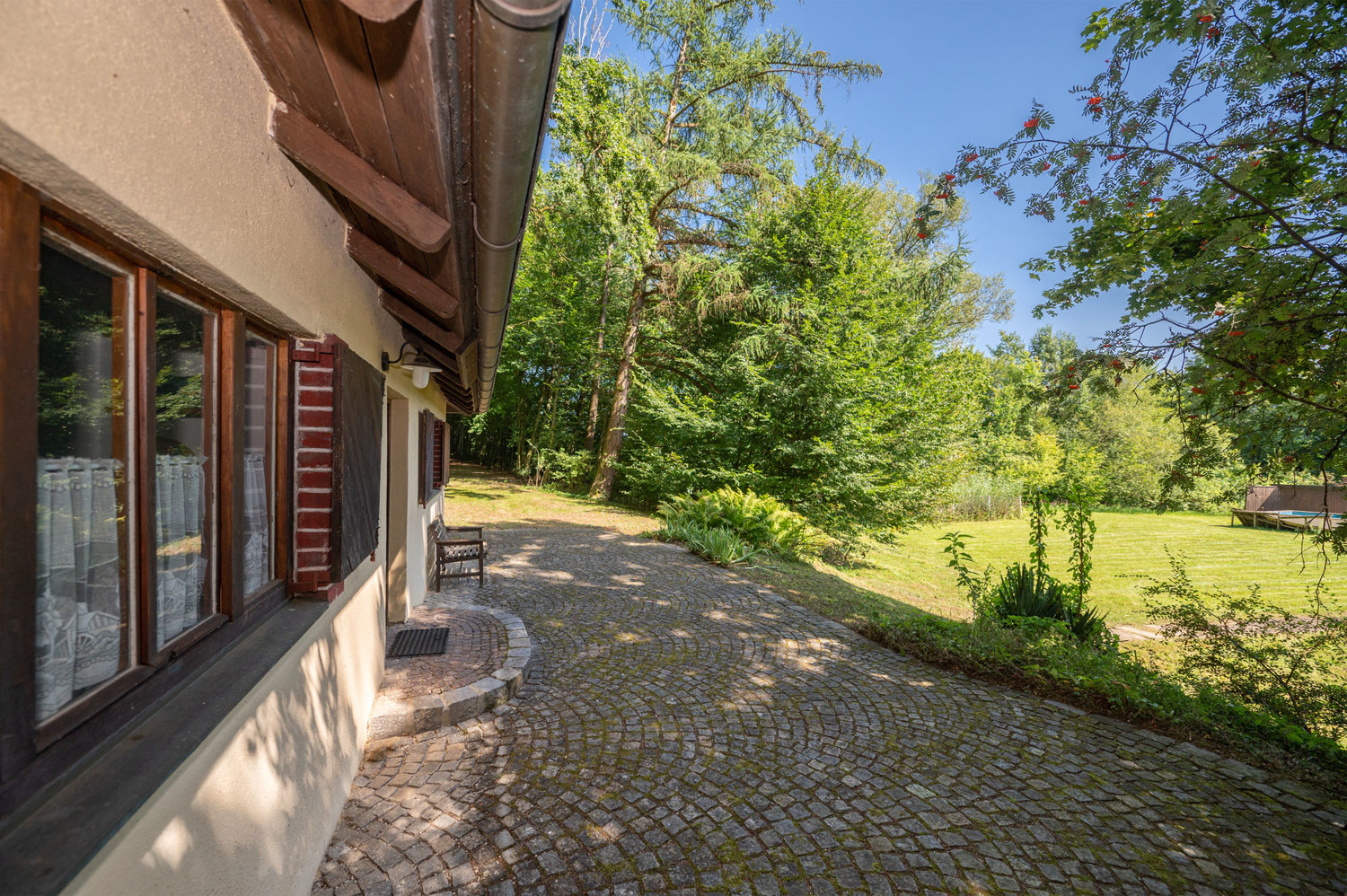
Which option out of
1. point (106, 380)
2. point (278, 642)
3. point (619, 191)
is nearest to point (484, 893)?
point (278, 642)

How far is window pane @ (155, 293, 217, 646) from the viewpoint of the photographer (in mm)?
1568

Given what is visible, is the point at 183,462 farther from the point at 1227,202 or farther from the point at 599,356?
the point at 599,356

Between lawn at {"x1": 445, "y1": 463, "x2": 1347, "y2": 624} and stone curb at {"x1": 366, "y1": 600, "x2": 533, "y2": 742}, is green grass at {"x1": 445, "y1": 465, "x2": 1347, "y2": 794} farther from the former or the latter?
stone curb at {"x1": 366, "y1": 600, "x2": 533, "y2": 742}

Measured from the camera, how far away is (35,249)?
1038 mm

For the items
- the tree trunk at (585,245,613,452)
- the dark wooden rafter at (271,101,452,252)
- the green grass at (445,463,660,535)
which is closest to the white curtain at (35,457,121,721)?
the dark wooden rafter at (271,101,452,252)

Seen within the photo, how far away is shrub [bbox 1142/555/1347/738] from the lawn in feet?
1.63

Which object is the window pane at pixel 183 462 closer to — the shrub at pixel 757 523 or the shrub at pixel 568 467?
the shrub at pixel 757 523

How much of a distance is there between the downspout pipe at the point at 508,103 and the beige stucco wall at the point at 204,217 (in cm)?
67

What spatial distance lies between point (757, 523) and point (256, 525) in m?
9.59

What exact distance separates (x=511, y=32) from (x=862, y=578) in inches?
423

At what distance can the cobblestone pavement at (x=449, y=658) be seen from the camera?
4117mm

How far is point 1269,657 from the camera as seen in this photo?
14.1 feet

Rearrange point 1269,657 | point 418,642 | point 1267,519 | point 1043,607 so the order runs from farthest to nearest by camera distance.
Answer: point 1267,519, point 1043,607, point 418,642, point 1269,657

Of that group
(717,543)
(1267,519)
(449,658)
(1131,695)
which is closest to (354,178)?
(449,658)
